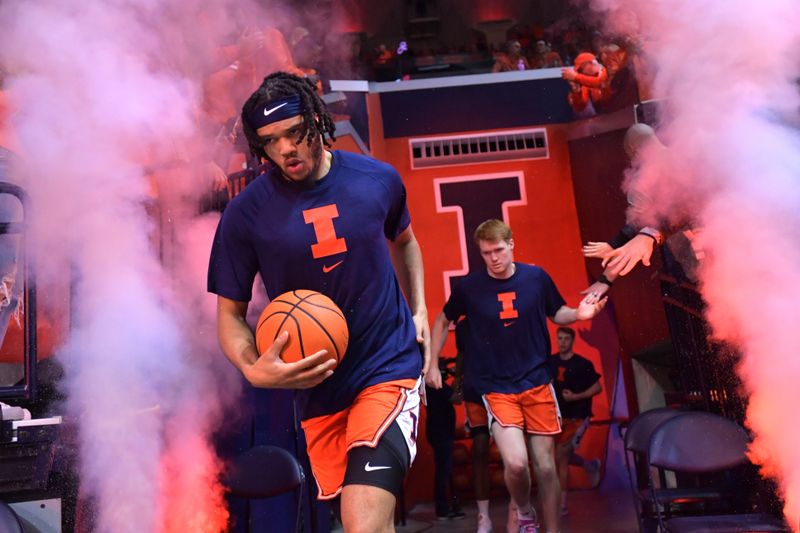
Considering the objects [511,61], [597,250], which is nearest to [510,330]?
[597,250]

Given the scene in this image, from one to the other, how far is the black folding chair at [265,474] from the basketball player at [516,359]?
1.42 metres

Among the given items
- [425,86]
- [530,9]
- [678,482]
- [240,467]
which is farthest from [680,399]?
[530,9]

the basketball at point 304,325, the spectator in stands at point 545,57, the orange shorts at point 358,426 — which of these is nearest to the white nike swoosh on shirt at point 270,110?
the basketball at point 304,325

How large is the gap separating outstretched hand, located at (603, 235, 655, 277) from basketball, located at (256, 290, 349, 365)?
8.92 ft

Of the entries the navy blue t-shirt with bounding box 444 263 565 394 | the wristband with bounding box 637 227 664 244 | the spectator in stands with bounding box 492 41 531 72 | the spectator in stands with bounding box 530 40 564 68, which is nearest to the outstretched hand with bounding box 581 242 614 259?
the wristband with bounding box 637 227 664 244

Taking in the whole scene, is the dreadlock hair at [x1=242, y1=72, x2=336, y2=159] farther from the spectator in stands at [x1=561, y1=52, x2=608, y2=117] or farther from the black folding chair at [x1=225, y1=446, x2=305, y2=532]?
the spectator in stands at [x1=561, y1=52, x2=608, y2=117]

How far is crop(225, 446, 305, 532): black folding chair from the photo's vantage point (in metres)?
4.52

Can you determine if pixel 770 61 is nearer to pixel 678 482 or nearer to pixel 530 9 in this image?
pixel 678 482

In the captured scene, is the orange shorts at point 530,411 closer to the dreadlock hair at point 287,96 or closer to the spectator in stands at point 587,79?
the dreadlock hair at point 287,96

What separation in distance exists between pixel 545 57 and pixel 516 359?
661 cm

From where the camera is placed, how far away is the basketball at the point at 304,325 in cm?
254

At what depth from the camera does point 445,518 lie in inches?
308

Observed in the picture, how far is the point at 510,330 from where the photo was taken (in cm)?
552

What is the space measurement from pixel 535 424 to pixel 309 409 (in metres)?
2.85
